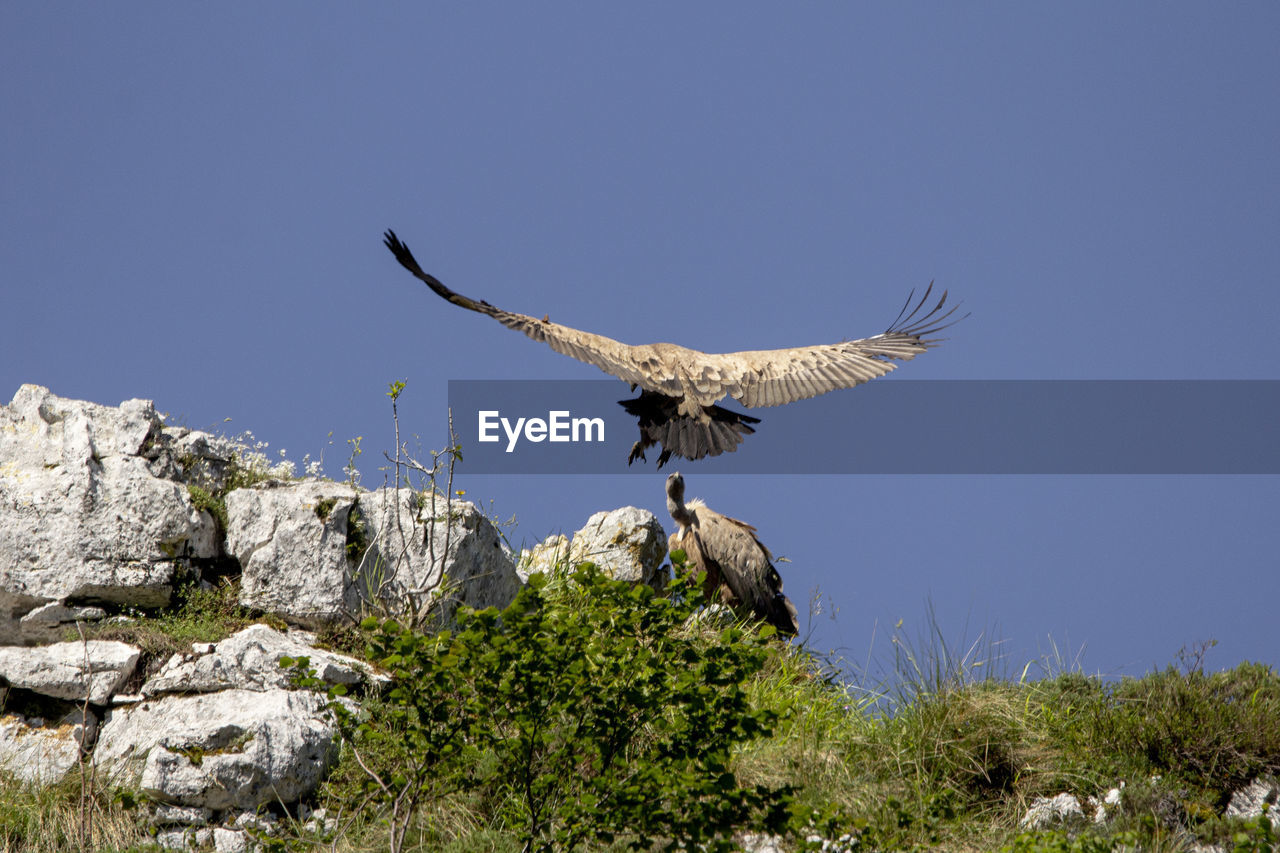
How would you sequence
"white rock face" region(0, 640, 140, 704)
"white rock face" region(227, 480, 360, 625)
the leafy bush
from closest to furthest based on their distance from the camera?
the leafy bush → "white rock face" region(0, 640, 140, 704) → "white rock face" region(227, 480, 360, 625)

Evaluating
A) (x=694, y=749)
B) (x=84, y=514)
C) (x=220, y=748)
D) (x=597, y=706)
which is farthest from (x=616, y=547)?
(x=694, y=749)

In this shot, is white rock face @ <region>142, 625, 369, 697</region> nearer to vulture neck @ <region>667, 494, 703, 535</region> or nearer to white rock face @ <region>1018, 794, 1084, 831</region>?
vulture neck @ <region>667, 494, 703, 535</region>

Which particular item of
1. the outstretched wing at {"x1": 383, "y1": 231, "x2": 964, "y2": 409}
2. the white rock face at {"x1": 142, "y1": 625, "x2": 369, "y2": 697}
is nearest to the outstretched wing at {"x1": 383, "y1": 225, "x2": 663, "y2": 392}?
the outstretched wing at {"x1": 383, "y1": 231, "x2": 964, "y2": 409}

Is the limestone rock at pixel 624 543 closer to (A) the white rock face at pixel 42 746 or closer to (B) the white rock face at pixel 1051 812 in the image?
(B) the white rock face at pixel 1051 812

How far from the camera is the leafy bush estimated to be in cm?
534

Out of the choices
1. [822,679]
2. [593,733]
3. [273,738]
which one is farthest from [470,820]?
[822,679]

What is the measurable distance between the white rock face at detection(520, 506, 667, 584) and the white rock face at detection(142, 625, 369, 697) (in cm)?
290

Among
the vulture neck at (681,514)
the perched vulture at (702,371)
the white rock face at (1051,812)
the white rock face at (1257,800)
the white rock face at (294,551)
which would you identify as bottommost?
the white rock face at (1051,812)

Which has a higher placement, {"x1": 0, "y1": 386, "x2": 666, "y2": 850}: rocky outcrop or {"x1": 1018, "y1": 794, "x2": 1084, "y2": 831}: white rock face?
{"x1": 0, "y1": 386, "x2": 666, "y2": 850}: rocky outcrop

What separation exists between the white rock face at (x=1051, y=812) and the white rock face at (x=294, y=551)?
5308 millimetres

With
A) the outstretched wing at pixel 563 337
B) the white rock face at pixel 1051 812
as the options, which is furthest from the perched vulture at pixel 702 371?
the white rock face at pixel 1051 812

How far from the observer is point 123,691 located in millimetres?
8102

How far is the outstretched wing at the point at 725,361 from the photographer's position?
11.2 m

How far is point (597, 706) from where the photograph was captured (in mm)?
5992
